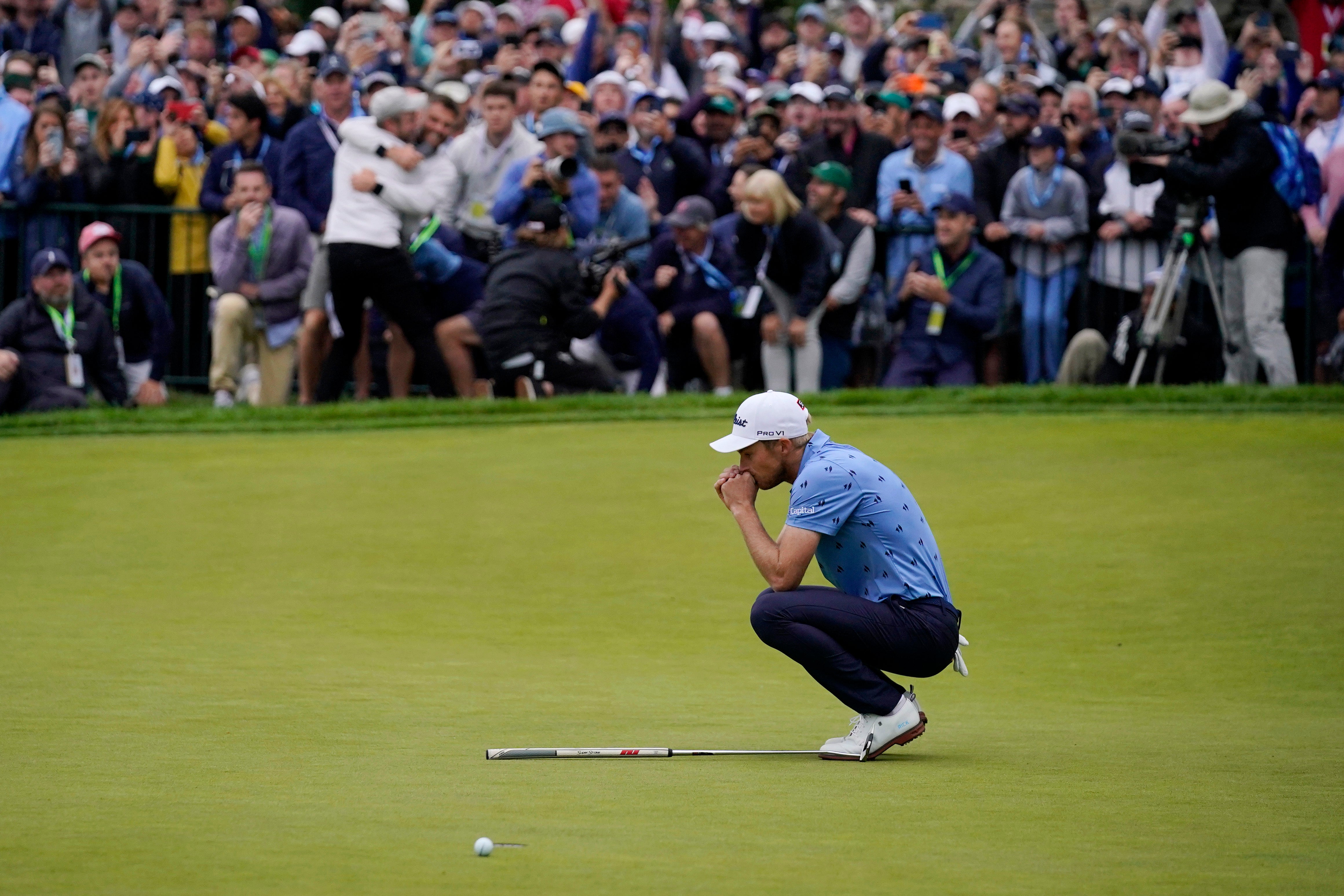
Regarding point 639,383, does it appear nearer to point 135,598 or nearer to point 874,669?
point 135,598

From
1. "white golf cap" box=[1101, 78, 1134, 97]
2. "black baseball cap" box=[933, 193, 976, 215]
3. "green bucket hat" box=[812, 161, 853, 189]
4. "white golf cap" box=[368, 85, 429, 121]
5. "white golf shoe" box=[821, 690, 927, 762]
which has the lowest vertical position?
"white golf shoe" box=[821, 690, 927, 762]

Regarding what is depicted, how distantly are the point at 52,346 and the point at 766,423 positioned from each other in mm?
9870

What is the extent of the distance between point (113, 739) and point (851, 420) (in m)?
8.41

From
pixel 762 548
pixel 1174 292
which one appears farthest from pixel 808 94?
pixel 762 548

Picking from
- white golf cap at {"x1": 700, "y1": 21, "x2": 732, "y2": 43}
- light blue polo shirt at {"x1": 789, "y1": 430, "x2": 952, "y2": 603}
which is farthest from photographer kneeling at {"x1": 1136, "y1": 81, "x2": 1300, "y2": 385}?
light blue polo shirt at {"x1": 789, "y1": 430, "x2": 952, "y2": 603}

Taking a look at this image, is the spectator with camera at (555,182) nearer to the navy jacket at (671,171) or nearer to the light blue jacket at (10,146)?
the navy jacket at (671,171)

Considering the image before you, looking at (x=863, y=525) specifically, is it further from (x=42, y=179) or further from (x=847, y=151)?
(x=42, y=179)

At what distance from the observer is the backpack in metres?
15.0

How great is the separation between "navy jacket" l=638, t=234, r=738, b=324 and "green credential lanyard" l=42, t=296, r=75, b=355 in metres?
4.69

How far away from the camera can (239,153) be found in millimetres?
16984

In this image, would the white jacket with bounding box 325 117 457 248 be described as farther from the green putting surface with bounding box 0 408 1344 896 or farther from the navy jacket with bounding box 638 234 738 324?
the navy jacket with bounding box 638 234 738 324

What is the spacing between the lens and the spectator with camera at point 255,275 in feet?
53.1

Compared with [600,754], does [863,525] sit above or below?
above

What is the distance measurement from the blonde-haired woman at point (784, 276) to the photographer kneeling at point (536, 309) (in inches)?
55.1
